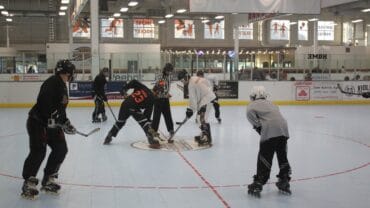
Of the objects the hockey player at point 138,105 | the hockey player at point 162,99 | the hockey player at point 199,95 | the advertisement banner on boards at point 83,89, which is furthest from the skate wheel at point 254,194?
the advertisement banner on boards at point 83,89

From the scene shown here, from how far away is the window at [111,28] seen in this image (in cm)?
3575

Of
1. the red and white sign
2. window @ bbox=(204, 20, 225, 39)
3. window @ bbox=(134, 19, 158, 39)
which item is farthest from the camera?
window @ bbox=(204, 20, 225, 39)

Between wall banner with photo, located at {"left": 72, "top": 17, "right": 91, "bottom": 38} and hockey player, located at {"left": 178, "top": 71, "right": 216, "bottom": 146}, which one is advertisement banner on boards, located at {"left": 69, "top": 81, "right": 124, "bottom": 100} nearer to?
hockey player, located at {"left": 178, "top": 71, "right": 216, "bottom": 146}

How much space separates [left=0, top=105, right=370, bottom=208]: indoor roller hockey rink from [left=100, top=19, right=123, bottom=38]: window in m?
23.3

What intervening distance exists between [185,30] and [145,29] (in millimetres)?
2967

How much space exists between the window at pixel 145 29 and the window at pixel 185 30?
1.57m

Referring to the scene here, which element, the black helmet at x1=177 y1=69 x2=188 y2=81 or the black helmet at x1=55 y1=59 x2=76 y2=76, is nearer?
the black helmet at x1=55 y1=59 x2=76 y2=76

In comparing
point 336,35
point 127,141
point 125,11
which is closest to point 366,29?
point 336,35

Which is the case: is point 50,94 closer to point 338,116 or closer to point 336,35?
point 338,116

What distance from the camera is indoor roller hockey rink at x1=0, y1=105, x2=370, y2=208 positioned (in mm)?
5918

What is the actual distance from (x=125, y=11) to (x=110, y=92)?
14.5 m

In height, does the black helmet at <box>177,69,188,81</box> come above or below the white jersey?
above

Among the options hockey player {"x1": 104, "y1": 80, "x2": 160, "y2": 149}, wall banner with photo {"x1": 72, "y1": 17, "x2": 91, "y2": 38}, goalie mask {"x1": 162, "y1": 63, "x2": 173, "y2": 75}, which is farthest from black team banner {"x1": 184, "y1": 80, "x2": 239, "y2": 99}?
wall banner with photo {"x1": 72, "y1": 17, "x2": 91, "y2": 38}

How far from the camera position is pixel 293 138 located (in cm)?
1141
